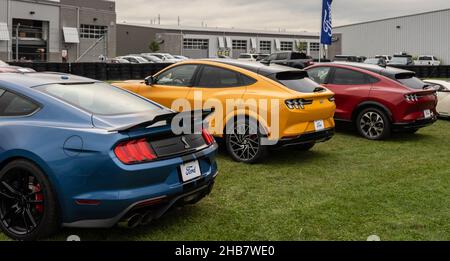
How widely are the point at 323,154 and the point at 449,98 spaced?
18.4ft

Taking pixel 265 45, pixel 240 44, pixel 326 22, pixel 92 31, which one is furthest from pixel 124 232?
pixel 265 45

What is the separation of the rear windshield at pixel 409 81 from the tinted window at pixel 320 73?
4.68ft

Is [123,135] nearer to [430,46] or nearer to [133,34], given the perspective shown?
[430,46]

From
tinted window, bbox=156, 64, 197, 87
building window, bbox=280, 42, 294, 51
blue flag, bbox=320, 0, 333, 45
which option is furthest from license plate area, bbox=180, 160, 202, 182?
building window, bbox=280, 42, 294, 51

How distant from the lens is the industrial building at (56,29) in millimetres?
46094

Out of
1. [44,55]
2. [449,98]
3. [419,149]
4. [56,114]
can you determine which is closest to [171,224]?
[56,114]

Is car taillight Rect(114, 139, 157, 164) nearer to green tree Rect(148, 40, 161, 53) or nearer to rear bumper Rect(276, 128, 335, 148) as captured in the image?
rear bumper Rect(276, 128, 335, 148)

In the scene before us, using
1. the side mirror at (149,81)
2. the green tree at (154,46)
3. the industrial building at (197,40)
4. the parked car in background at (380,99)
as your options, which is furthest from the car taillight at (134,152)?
the industrial building at (197,40)

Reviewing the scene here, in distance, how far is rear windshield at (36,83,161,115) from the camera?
407 centimetres

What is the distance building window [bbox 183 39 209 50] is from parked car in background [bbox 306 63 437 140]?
2589 inches

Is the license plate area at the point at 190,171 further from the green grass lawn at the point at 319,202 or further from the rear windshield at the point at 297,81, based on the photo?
the rear windshield at the point at 297,81

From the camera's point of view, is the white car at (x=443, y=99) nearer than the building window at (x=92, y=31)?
Yes

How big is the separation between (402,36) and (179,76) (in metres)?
57.7

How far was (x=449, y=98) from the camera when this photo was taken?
455 inches
